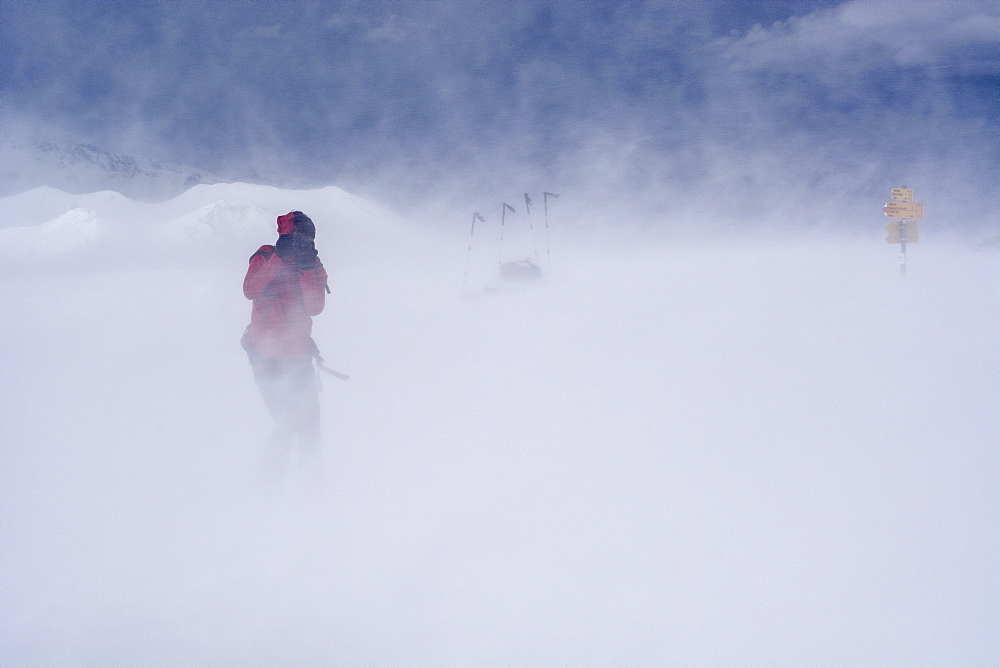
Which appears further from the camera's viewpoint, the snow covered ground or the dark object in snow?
the dark object in snow

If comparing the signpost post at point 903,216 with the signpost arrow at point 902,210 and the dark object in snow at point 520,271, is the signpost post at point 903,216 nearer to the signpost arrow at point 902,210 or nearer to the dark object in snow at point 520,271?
the signpost arrow at point 902,210

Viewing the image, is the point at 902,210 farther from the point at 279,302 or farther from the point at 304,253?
the point at 279,302

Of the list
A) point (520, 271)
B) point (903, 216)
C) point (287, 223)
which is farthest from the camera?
point (520, 271)

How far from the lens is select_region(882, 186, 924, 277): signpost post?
683cm

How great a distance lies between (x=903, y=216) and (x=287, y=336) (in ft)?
25.6

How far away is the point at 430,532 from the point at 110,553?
5.86 ft

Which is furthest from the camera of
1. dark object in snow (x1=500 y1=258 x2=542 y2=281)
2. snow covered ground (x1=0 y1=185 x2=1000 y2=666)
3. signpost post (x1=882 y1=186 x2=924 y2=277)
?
dark object in snow (x1=500 y1=258 x2=542 y2=281)

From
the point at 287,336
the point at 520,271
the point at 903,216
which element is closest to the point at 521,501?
the point at 287,336

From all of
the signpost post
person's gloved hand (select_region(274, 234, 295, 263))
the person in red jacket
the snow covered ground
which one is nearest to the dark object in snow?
the snow covered ground

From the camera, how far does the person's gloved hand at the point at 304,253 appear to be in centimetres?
302

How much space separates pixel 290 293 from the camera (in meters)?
3.06

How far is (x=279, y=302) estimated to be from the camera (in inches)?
120

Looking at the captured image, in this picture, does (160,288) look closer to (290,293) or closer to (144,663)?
(290,293)

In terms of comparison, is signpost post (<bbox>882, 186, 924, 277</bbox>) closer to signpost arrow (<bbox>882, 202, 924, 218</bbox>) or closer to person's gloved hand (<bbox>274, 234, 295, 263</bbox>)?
signpost arrow (<bbox>882, 202, 924, 218</bbox>)
